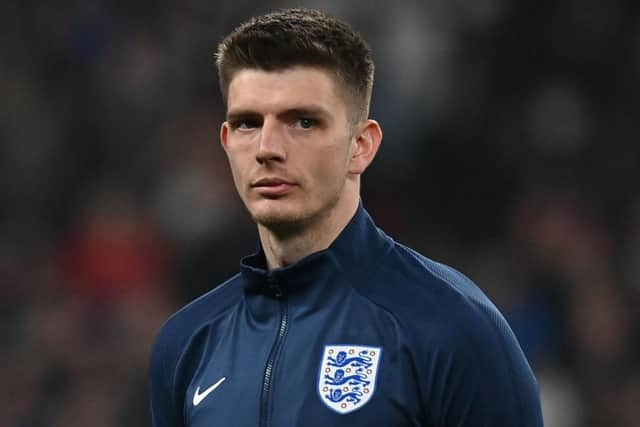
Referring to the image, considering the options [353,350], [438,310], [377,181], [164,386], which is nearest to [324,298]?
[353,350]

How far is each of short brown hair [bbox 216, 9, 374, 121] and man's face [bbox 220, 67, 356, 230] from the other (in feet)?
0.09

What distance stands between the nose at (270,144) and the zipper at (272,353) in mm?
318

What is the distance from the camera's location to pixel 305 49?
3.09 metres

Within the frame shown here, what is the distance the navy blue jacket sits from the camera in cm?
291

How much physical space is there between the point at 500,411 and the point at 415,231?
551 centimetres

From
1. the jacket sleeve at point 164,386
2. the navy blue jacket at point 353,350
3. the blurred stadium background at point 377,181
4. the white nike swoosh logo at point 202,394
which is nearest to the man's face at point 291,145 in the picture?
the navy blue jacket at point 353,350

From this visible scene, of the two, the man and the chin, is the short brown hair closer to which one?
the man

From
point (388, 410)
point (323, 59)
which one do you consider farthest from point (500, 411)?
point (323, 59)

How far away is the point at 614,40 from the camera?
9.22 meters

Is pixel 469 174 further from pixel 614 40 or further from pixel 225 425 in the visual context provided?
pixel 225 425

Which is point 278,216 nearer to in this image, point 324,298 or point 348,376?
point 324,298

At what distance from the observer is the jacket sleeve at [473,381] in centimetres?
290

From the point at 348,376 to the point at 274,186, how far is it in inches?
17.7

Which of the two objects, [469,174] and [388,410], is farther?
[469,174]
